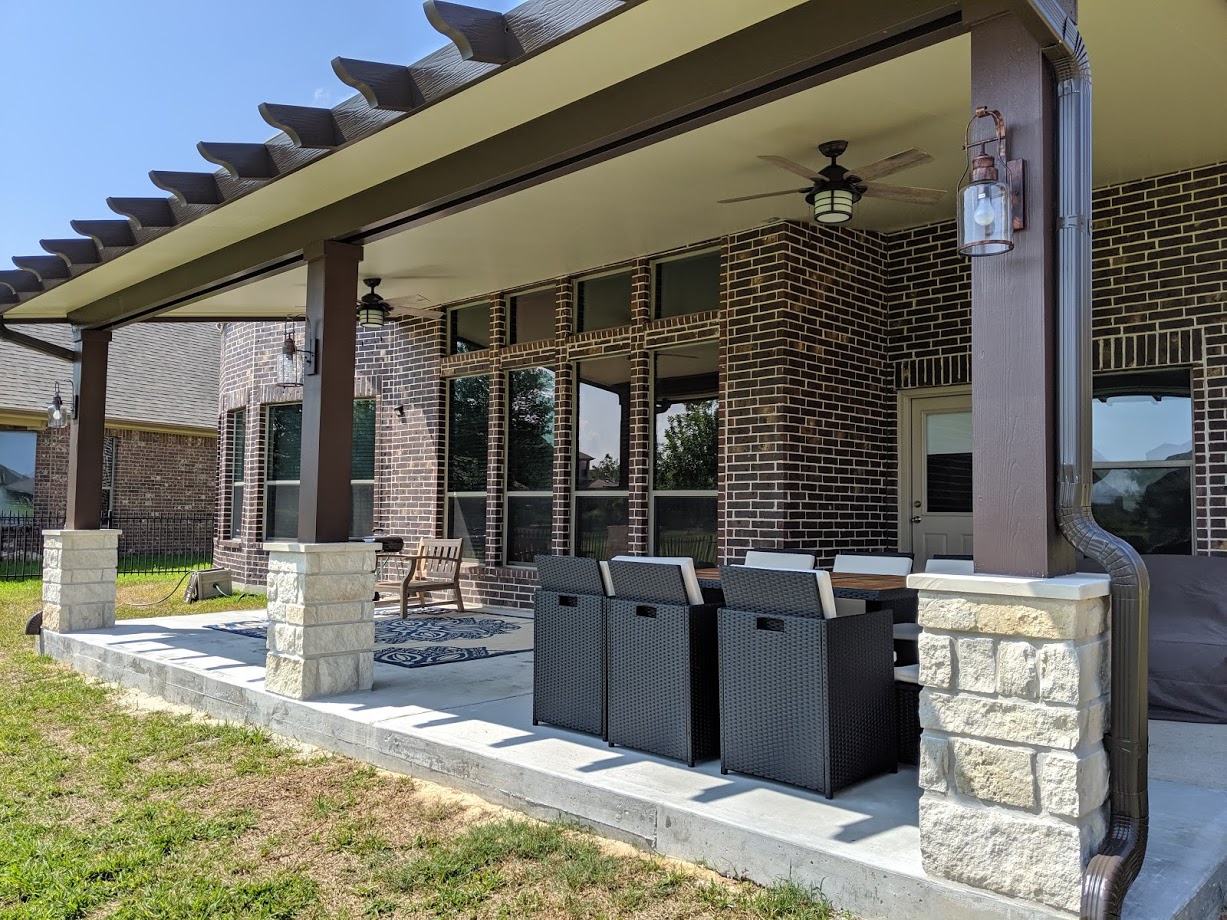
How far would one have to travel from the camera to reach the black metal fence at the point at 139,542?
14.1 meters

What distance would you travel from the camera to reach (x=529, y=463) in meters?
8.30

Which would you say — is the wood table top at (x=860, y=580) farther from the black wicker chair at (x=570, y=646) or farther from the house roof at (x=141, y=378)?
the house roof at (x=141, y=378)

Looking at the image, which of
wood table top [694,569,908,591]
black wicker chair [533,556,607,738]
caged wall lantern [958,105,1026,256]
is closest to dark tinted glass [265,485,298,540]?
wood table top [694,569,908,591]

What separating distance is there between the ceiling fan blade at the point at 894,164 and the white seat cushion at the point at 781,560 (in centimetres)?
205

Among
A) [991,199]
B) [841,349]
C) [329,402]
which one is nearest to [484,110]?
[329,402]

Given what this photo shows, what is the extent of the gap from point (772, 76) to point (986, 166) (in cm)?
96

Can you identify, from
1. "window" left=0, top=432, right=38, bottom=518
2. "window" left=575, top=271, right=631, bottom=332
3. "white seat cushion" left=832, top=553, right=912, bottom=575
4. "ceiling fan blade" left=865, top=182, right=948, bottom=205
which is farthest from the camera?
"window" left=0, top=432, right=38, bottom=518

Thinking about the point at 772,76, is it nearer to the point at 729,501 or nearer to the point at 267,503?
the point at 729,501

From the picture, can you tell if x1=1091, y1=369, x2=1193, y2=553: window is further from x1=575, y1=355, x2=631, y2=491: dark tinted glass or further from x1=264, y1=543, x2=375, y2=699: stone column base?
x1=264, y1=543, x2=375, y2=699: stone column base

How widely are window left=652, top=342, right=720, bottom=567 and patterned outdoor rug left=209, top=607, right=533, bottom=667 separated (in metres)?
1.41

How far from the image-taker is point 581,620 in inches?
152

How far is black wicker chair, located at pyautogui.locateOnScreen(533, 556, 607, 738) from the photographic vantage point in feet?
12.4

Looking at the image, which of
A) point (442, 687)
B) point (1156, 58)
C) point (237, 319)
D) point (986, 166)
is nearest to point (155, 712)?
point (442, 687)

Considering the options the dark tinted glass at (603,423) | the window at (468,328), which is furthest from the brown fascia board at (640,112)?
the window at (468,328)
